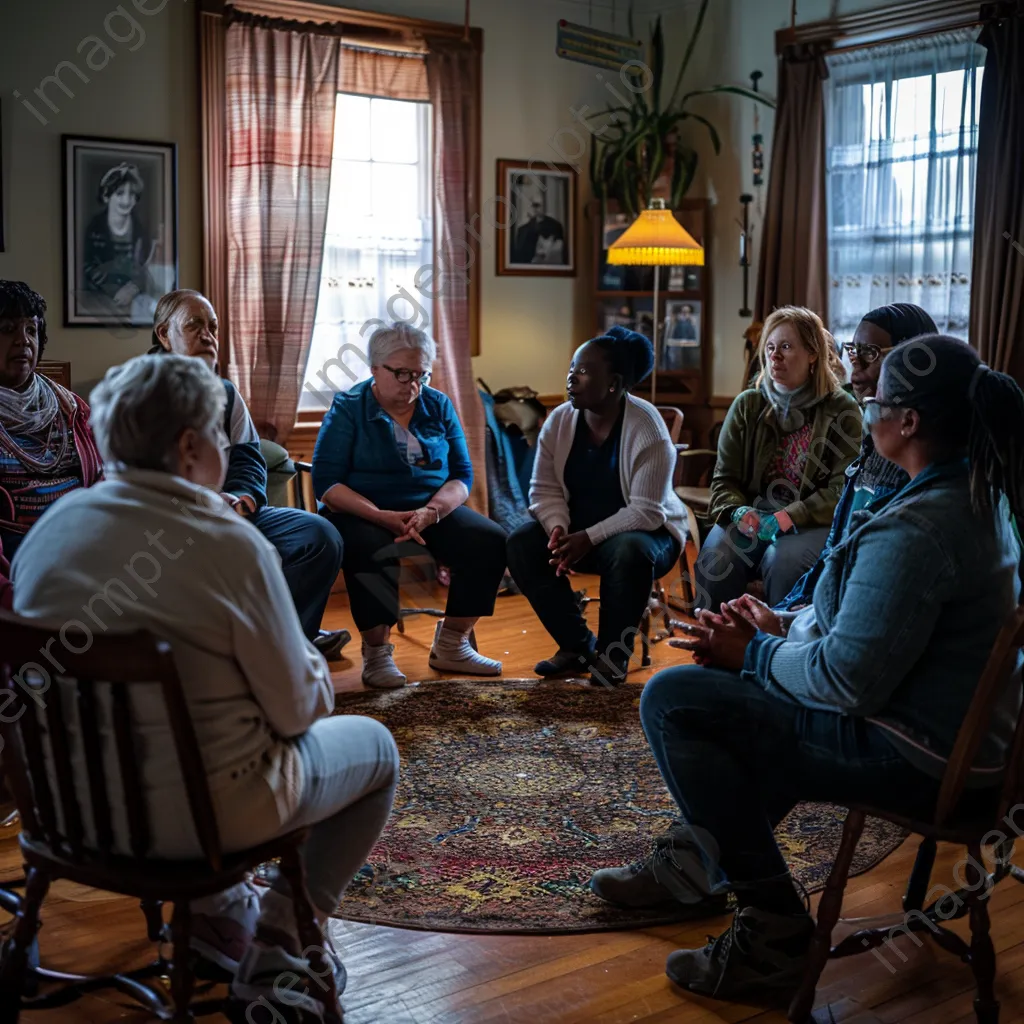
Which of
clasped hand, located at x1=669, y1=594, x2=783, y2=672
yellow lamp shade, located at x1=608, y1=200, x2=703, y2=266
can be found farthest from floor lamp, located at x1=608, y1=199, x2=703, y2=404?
clasped hand, located at x1=669, y1=594, x2=783, y2=672

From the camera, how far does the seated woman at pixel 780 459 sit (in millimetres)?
3783

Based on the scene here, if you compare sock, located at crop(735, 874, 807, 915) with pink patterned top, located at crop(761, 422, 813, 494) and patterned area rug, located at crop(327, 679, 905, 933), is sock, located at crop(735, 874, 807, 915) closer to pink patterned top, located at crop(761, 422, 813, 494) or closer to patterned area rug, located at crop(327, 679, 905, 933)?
patterned area rug, located at crop(327, 679, 905, 933)

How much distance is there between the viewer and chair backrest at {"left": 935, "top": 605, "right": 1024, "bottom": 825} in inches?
71.8

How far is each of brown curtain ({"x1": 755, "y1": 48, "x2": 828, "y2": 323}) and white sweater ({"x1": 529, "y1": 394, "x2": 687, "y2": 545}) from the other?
1.88 meters

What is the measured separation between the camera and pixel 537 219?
6066 millimetres

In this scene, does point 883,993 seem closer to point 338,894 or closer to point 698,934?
point 698,934

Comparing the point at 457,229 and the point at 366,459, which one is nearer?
the point at 366,459

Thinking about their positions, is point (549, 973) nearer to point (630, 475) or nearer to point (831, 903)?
point (831, 903)

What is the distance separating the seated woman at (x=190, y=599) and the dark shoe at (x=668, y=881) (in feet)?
2.72

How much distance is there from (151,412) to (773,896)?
4.35 ft

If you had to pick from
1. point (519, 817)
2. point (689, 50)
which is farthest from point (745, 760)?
point (689, 50)

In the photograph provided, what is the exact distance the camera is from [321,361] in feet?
18.1

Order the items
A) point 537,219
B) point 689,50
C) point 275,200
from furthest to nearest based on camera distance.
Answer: point 537,219, point 689,50, point 275,200

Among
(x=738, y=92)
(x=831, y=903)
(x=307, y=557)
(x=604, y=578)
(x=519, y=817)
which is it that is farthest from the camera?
(x=738, y=92)
